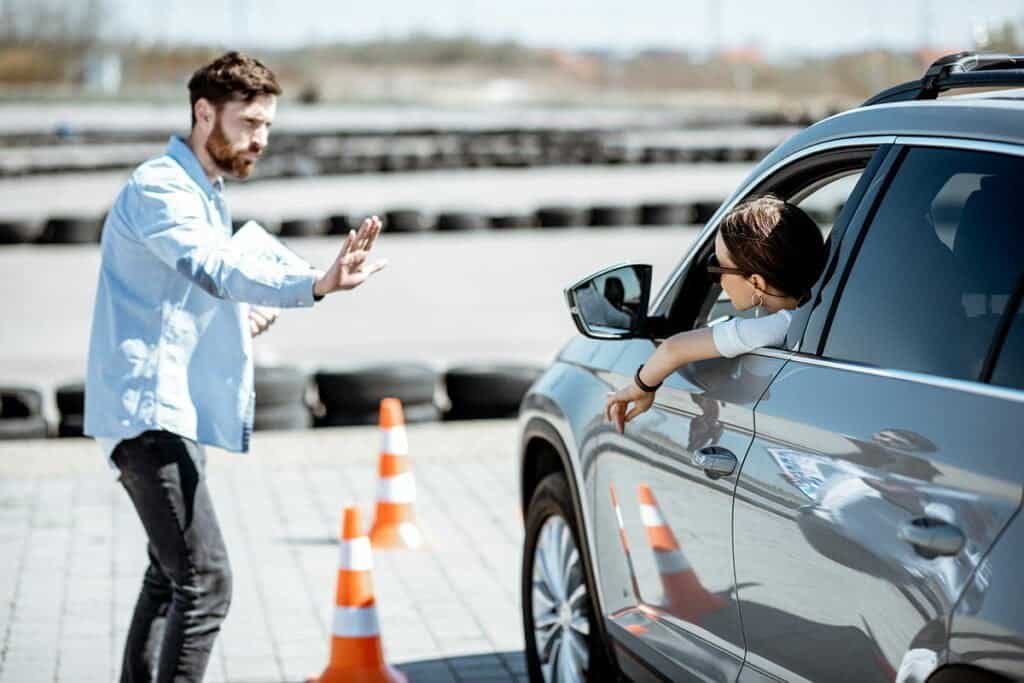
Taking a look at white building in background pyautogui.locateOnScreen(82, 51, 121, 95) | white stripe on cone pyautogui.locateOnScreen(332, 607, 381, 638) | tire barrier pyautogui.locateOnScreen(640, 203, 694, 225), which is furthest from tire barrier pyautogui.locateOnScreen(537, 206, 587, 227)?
white building in background pyautogui.locateOnScreen(82, 51, 121, 95)

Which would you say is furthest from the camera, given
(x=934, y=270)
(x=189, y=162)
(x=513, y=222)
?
(x=513, y=222)

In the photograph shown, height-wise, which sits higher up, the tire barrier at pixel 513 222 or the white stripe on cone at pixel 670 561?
the white stripe on cone at pixel 670 561

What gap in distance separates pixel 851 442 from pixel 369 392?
782 cm

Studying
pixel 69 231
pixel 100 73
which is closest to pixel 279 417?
pixel 69 231

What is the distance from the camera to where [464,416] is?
1120cm

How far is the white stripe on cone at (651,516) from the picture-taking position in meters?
4.38

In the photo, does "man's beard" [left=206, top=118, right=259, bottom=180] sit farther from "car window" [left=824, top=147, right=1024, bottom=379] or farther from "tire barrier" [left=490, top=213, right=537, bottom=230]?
"tire barrier" [left=490, top=213, right=537, bottom=230]

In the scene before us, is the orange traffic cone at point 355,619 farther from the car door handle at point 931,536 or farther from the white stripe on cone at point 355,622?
the car door handle at point 931,536

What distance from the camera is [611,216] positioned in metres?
29.3

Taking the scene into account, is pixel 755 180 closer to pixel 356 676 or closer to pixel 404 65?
pixel 356 676

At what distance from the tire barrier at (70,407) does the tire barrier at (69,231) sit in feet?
51.3

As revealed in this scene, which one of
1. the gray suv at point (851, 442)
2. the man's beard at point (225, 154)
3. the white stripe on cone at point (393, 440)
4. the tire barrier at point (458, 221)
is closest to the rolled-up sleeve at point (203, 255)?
the man's beard at point (225, 154)

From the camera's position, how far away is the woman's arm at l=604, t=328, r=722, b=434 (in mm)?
4082

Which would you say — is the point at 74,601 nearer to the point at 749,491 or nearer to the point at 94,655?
the point at 94,655
